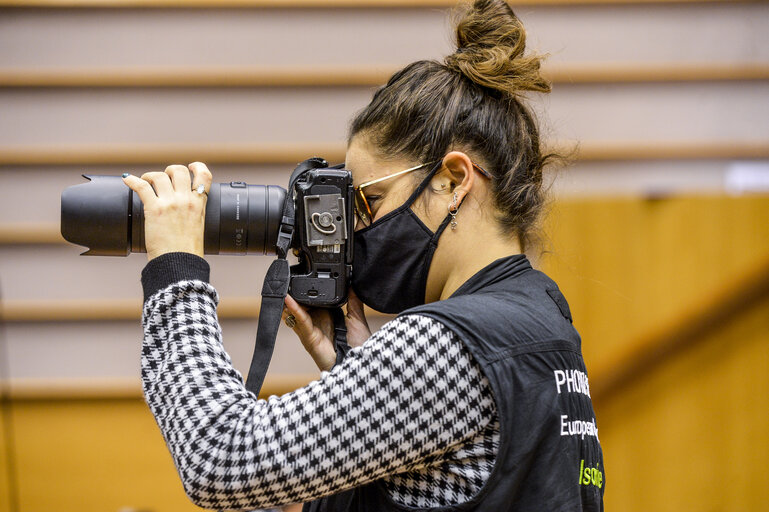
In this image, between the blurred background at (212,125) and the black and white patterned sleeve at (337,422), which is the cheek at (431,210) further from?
the blurred background at (212,125)

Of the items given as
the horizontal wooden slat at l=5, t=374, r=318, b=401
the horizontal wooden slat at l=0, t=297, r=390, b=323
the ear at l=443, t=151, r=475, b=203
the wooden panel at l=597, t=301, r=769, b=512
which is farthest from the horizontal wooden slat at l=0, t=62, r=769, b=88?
the ear at l=443, t=151, r=475, b=203

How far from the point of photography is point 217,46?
94.8 inches

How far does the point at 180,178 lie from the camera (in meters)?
1.13

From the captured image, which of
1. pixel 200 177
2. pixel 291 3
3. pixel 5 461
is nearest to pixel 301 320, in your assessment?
pixel 200 177

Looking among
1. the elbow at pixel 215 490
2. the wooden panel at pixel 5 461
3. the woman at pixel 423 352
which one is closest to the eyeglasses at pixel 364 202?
the woman at pixel 423 352

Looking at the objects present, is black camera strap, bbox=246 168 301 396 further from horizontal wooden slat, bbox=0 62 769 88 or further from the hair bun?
Answer: horizontal wooden slat, bbox=0 62 769 88

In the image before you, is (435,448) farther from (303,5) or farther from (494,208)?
(303,5)

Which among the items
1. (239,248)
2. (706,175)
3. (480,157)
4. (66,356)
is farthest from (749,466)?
(66,356)

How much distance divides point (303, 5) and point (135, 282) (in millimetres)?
1042

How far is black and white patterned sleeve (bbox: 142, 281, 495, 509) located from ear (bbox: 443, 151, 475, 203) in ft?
0.83

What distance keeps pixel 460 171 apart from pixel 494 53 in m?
0.21

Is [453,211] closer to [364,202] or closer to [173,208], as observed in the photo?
[364,202]

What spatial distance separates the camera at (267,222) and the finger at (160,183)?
0.18 ft

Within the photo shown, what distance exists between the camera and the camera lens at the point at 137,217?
1.15 m
